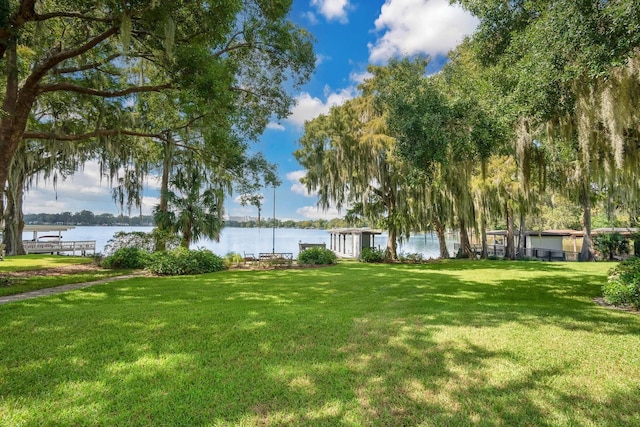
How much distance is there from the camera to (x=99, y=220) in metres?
53.9

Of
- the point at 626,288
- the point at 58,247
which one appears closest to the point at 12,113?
the point at 626,288

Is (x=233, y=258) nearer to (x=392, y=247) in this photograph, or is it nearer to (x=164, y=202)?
(x=164, y=202)

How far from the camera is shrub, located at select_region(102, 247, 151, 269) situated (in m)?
11.5

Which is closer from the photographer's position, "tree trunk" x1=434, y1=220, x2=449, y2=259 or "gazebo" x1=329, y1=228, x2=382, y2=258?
"tree trunk" x1=434, y1=220, x2=449, y2=259

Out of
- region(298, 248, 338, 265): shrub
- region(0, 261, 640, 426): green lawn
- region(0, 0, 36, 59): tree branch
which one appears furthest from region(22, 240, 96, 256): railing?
region(0, 261, 640, 426): green lawn

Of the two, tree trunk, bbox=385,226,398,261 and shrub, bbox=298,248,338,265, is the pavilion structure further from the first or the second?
tree trunk, bbox=385,226,398,261

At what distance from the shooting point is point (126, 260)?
11.5 m

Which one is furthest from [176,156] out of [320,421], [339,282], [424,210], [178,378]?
[320,421]

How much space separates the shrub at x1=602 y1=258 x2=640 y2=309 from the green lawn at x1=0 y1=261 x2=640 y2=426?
575 mm

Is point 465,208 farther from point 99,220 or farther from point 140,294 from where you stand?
point 99,220

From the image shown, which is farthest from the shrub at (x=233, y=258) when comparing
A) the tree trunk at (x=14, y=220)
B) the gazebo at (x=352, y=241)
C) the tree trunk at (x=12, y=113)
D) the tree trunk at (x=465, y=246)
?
the tree trunk at (x=465, y=246)

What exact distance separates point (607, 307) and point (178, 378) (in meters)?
6.93

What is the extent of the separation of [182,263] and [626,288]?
11.2 meters

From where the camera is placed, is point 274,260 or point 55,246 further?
point 55,246
